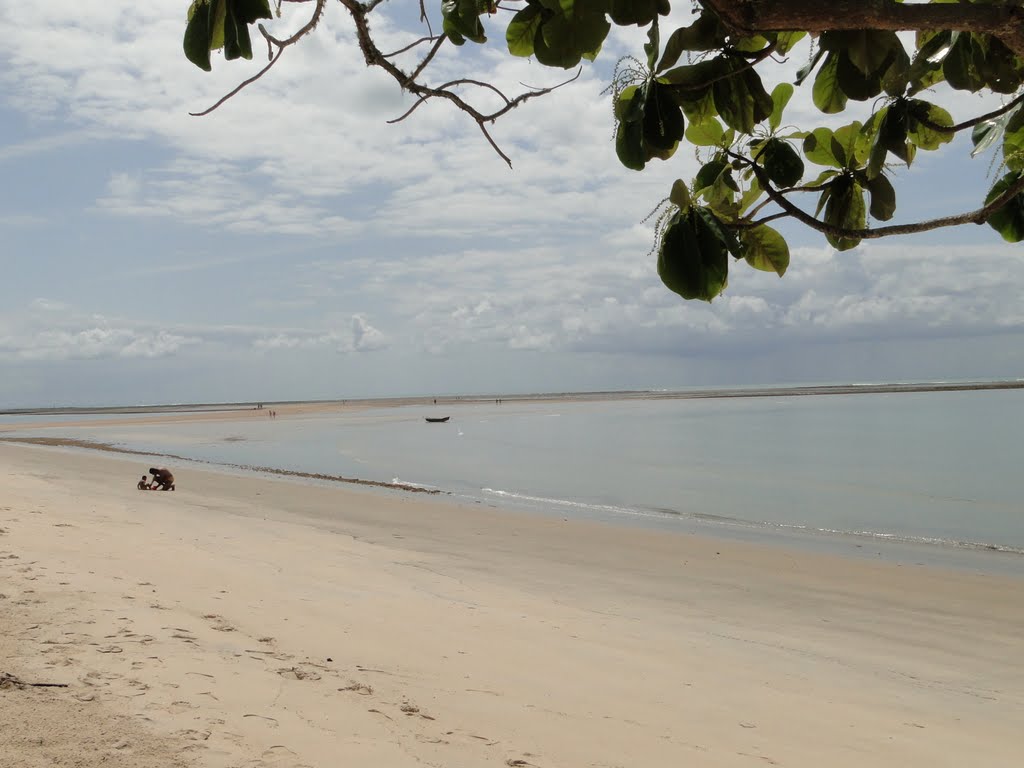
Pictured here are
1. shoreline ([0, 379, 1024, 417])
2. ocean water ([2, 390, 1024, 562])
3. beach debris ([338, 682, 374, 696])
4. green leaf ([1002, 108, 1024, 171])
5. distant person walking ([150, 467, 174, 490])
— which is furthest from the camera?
shoreline ([0, 379, 1024, 417])

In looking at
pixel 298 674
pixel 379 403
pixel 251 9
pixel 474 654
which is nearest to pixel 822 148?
pixel 251 9

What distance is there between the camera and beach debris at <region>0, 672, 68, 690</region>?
326cm

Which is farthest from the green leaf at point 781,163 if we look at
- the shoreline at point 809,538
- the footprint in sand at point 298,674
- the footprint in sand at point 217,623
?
the shoreline at point 809,538

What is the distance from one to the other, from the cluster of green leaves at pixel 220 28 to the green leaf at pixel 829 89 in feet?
2.88

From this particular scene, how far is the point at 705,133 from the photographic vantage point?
1359 millimetres

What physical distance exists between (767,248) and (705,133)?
0.74ft

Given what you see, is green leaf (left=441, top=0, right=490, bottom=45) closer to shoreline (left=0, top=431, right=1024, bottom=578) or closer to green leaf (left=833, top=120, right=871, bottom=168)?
green leaf (left=833, top=120, right=871, bottom=168)

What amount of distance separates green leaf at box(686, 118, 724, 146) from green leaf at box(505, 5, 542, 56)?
12.6 inches

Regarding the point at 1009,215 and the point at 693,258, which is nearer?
the point at 693,258

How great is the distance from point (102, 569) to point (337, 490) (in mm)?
9899

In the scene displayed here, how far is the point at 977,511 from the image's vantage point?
1338 centimetres

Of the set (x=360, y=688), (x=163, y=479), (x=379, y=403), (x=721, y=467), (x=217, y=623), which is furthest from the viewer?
(x=379, y=403)

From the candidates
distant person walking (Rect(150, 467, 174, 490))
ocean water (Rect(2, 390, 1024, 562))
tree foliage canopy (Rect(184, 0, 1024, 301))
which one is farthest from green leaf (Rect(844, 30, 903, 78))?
distant person walking (Rect(150, 467, 174, 490))

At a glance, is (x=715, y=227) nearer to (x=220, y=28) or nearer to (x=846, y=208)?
(x=846, y=208)
